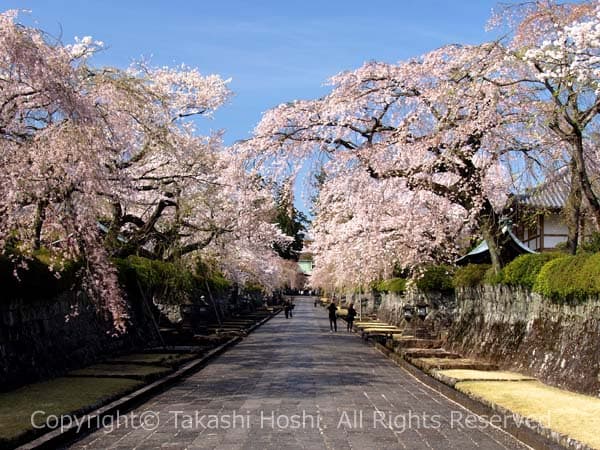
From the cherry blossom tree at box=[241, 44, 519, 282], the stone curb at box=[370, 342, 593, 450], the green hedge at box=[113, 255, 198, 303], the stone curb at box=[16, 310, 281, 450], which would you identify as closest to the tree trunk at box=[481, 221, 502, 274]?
the cherry blossom tree at box=[241, 44, 519, 282]

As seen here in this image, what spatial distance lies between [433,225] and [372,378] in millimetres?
13097

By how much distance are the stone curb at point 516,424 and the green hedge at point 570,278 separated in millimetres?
2991

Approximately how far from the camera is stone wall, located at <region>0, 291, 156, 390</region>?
12.9 m

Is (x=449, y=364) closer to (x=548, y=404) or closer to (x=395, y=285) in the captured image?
(x=548, y=404)

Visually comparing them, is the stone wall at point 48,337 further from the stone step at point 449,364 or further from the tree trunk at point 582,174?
the tree trunk at point 582,174

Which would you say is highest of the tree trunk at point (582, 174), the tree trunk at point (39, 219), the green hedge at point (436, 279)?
the tree trunk at point (582, 174)

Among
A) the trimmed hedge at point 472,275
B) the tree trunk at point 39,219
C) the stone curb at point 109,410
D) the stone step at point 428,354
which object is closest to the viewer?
the stone curb at point 109,410

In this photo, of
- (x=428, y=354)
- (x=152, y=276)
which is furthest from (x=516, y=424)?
(x=152, y=276)

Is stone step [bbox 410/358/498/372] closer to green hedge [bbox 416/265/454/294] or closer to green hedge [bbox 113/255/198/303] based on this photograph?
green hedge [bbox 416/265/454/294]

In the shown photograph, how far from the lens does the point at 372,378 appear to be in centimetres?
1691

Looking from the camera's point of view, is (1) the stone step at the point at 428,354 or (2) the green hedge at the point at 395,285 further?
(2) the green hedge at the point at 395,285

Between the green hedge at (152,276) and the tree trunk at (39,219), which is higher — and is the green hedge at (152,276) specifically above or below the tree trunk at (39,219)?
below

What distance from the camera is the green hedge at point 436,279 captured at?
27516 millimetres

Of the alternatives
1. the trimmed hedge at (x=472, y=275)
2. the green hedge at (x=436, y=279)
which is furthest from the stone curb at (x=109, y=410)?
the green hedge at (x=436, y=279)
